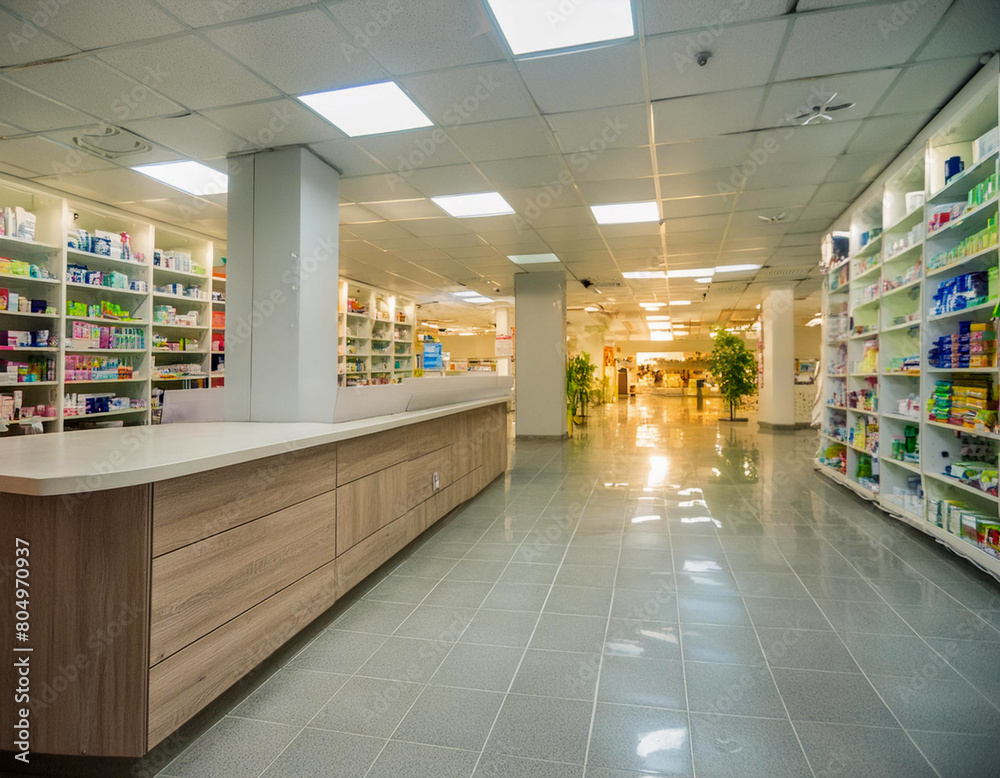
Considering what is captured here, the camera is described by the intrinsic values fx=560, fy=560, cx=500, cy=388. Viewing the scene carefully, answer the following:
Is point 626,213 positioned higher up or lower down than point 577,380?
higher up

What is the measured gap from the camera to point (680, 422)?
46.7 feet

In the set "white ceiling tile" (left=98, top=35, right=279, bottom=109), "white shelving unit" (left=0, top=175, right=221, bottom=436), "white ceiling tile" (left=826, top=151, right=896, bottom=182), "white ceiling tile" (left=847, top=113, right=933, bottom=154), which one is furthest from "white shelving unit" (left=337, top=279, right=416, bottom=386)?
"white ceiling tile" (left=847, top=113, right=933, bottom=154)

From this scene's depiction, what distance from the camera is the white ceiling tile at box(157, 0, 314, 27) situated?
2.80 metres

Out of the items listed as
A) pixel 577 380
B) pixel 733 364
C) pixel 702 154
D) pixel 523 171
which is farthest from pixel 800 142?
pixel 733 364

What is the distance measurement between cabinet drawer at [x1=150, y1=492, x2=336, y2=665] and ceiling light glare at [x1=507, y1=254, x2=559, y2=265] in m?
6.53

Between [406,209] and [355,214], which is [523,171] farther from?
[355,214]

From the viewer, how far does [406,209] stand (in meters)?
6.22

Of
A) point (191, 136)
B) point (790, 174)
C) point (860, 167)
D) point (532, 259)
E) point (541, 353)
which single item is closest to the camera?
point (191, 136)

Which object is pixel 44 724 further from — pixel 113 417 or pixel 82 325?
pixel 113 417

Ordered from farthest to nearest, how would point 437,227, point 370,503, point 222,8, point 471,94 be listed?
1. point 437,227
2. point 471,94
3. point 370,503
4. point 222,8

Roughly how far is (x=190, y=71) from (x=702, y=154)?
3802mm

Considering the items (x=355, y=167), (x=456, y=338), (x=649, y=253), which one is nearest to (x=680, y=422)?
(x=649, y=253)

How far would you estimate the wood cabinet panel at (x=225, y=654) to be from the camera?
1806mm

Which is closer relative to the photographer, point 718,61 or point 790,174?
point 718,61
